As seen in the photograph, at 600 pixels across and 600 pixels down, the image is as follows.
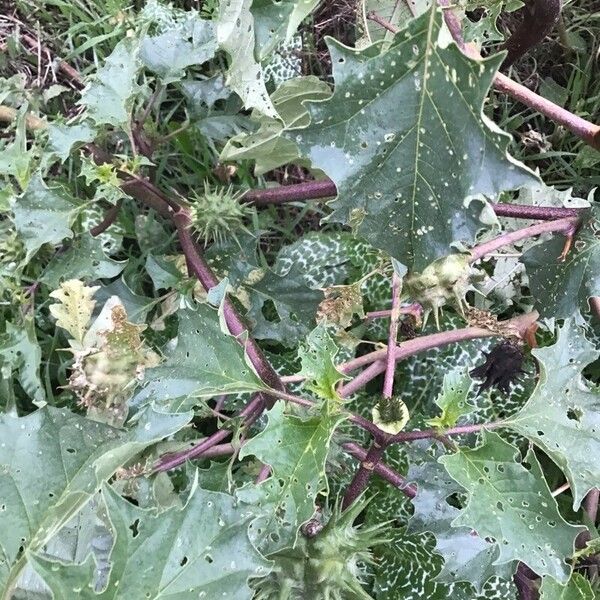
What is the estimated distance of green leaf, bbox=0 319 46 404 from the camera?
145cm

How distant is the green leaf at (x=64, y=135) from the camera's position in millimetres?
1336

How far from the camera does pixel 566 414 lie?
1112 mm

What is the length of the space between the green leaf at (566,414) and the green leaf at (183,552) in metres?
0.43

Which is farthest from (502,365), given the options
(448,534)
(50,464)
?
(50,464)

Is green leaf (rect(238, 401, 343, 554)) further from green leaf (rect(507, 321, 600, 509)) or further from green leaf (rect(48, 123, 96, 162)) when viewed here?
green leaf (rect(48, 123, 96, 162))

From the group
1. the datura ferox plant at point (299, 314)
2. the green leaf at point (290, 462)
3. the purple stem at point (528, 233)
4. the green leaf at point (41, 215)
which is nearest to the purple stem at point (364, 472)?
the datura ferox plant at point (299, 314)

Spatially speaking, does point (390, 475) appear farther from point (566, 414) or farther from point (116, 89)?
point (116, 89)

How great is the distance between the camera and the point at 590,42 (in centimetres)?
181

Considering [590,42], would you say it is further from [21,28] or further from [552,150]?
[21,28]

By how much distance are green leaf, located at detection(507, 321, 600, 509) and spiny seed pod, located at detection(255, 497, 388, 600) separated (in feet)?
0.88

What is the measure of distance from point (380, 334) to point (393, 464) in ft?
0.88

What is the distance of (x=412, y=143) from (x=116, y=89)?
2.22 feet

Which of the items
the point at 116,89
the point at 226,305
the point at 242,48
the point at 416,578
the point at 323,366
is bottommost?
the point at 416,578

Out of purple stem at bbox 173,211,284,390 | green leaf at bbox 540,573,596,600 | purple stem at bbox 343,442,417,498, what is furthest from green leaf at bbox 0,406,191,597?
green leaf at bbox 540,573,596,600
